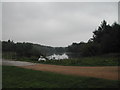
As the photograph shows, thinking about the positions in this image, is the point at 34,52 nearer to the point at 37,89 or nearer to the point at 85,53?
the point at 85,53

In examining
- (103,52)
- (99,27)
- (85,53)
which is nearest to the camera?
(103,52)

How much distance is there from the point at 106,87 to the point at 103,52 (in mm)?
35147

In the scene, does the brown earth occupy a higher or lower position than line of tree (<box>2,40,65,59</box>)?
lower

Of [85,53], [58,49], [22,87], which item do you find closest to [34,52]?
[85,53]

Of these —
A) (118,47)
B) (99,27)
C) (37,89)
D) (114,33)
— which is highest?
(99,27)

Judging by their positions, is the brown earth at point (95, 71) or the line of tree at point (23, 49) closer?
the brown earth at point (95, 71)

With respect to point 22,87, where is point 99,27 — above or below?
above

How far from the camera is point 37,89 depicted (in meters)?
8.19

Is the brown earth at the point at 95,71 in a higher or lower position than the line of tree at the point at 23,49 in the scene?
lower

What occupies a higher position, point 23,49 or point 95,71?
point 23,49

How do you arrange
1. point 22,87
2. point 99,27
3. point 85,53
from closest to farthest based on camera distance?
1. point 22,87
2. point 85,53
3. point 99,27

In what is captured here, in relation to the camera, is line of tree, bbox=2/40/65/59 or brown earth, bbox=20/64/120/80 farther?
line of tree, bbox=2/40/65/59

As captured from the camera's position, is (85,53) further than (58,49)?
No

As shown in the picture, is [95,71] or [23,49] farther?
[23,49]
